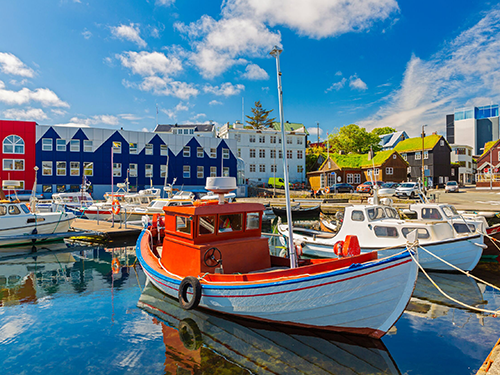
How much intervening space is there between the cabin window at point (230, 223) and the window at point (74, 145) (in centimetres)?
4103

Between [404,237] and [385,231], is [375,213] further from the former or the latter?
[404,237]

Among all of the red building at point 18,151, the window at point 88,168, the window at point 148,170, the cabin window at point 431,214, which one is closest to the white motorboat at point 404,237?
the cabin window at point 431,214

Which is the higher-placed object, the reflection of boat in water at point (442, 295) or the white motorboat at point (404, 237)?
the white motorboat at point (404, 237)

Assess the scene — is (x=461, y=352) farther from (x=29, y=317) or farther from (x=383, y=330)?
(x=29, y=317)

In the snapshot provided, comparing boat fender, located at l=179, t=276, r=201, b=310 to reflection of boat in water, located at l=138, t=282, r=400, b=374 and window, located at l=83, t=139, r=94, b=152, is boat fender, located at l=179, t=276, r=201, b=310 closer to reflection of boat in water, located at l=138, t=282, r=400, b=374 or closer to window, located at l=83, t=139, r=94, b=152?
reflection of boat in water, located at l=138, t=282, r=400, b=374

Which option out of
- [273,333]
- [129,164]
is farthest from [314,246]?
[129,164]

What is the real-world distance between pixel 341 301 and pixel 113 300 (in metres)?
7.39

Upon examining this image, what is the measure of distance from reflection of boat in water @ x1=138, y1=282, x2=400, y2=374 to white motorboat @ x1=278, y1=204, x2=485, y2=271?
17.8ft

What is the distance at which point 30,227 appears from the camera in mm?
18516

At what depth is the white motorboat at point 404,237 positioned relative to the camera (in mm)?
12234

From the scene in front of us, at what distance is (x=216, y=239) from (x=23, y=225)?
15.4m

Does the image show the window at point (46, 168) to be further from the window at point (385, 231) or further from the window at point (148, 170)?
the window at point (385, 231)

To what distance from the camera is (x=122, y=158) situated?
44.8 meters

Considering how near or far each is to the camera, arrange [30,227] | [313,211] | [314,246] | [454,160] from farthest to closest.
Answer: [454,160], [313,211], [30,227], [314,246]
